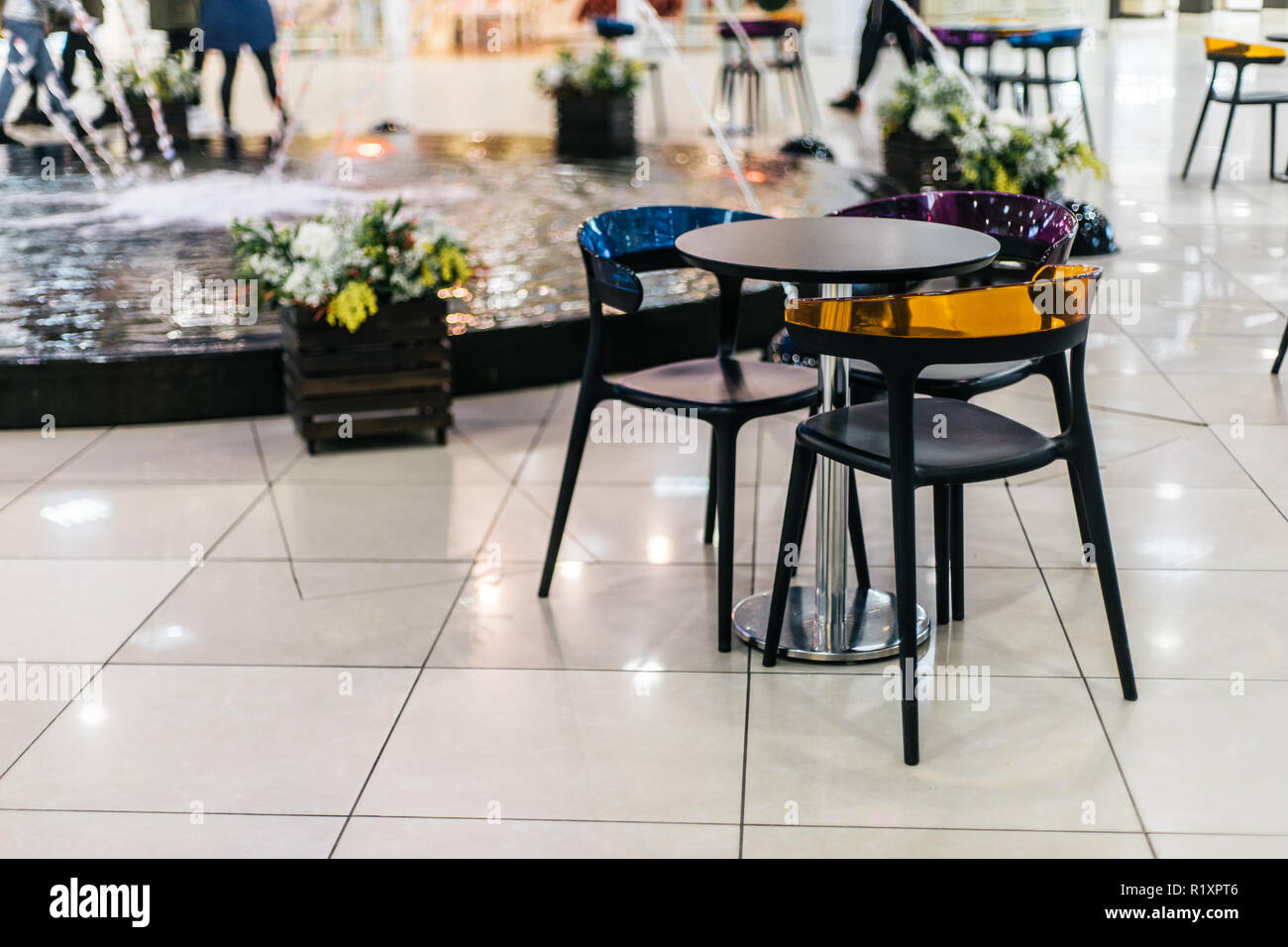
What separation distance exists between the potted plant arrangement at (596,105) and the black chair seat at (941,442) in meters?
5.74

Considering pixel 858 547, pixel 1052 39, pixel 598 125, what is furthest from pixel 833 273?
pixel 1052 39

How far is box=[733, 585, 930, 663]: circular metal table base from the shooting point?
271 centimetres

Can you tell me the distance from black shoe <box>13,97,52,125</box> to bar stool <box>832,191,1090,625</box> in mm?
7440

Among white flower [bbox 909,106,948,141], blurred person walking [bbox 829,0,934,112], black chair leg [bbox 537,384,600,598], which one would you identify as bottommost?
black chair leg [bbox 537,384,600,598]

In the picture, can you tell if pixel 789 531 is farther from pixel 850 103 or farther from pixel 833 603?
pixel 850 103

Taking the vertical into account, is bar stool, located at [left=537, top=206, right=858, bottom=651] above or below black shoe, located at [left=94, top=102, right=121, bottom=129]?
below

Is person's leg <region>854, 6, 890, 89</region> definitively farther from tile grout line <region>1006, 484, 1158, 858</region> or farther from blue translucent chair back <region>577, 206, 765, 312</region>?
blue translucent chair back <region>577, 206, 765, 312</region>

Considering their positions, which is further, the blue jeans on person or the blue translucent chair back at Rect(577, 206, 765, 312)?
the blue jeans on person

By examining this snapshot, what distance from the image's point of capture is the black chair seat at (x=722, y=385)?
2.75 meters

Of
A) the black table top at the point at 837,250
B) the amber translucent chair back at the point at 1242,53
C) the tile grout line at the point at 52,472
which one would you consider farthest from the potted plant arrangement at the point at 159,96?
the black table top at the point at 837,250

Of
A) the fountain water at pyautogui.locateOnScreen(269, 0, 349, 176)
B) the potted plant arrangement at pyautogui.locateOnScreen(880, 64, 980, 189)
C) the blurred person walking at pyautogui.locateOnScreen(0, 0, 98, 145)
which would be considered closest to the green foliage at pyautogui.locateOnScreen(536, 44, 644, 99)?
the fountain water at pyautogui.locateOnScreen(269, 0, 349, 176)

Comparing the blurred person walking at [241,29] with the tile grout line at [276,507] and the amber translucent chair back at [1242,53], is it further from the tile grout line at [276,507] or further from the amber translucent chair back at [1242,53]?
the amber translucent chair back at [1242,53]
